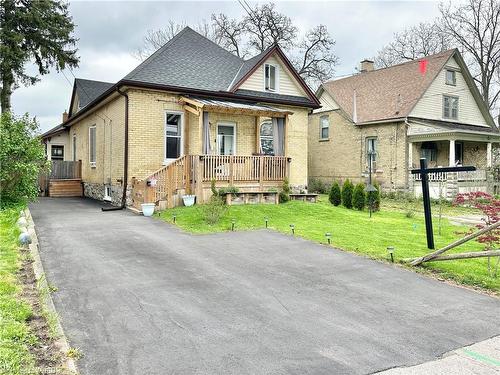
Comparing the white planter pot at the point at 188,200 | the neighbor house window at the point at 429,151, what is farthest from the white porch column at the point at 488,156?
the white planter pot at the point at 188,200

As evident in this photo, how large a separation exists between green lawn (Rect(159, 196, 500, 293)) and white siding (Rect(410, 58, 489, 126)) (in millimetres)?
11238

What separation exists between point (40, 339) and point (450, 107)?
2715 cm

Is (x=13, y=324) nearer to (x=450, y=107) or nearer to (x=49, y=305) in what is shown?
(x=49, y=305)

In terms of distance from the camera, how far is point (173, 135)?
16203 mm

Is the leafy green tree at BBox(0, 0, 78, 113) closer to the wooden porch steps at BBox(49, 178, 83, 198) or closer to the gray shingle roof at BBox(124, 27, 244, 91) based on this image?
the wooden porch steps at BBox(49, 178, 83, 198)

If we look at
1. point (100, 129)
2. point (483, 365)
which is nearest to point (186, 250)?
point (483, 365)

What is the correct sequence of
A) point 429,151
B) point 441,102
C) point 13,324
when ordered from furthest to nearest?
1. point 441,102
2. point 429,151
3. point 13,324

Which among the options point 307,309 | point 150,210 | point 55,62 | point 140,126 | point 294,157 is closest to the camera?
point 307,309

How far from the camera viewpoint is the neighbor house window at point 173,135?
52.6 ft

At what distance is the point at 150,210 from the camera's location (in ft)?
42.6

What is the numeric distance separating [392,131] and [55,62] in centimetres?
2349

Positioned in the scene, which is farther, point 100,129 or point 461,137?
point 461,137

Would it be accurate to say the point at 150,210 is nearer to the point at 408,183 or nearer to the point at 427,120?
the point at 408,183

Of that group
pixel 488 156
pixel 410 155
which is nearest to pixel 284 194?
pixel 410 155
